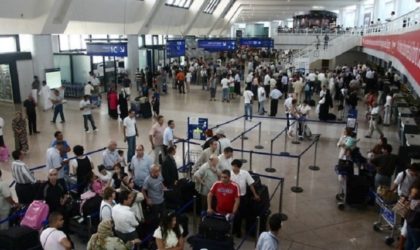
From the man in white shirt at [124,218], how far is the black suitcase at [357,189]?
4993mm

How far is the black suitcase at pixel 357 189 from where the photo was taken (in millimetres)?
8102

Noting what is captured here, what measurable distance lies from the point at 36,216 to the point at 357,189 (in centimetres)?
622

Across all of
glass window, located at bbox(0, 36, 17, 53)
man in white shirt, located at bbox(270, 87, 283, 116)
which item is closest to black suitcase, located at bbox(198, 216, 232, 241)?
man in white shirt, located at bbox(270, 87, 283, 116)

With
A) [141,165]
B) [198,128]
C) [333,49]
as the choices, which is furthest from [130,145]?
[333,49]

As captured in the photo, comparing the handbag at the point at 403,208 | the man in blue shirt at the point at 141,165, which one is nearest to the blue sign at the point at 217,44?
the man in blue shirt at the point at 141,165

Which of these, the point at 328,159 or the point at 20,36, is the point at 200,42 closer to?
the point at 20,36

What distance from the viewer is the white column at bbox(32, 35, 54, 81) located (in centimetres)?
1888

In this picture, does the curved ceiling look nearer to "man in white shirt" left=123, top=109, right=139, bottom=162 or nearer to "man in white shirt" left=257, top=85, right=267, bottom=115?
"man in white shirt" left=123, top=109, right=139, bottom=162

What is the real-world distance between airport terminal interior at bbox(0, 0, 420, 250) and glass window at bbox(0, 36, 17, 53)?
0.22 feet

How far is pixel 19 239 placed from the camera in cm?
549

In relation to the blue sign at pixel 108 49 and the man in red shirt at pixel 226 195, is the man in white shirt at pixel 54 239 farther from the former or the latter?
the blue sign at pixel 108 49

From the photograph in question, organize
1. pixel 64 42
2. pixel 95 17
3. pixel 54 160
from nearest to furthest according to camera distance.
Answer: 1. pixel 54 160
2. pixel 95 17
3. pixel 64 42

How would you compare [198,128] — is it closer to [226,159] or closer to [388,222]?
[226,159]

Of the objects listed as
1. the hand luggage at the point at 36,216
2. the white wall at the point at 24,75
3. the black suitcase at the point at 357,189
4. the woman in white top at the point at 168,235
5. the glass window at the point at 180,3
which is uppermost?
the glass window at the point at 180,3
